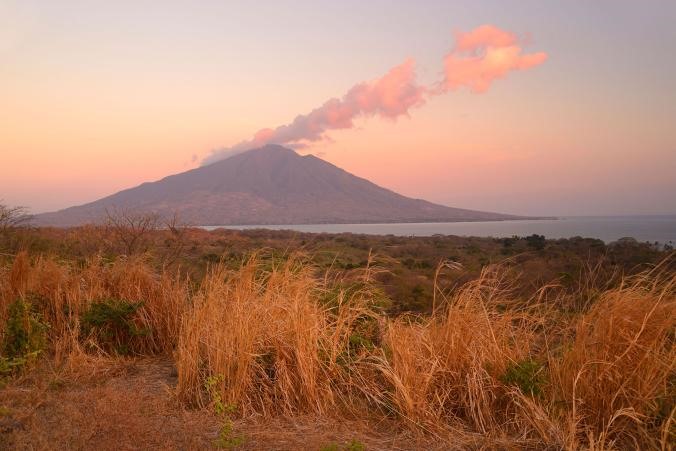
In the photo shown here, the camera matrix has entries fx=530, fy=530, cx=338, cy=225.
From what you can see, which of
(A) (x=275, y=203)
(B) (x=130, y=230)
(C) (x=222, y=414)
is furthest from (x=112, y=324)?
(A) (x=275, y=203)

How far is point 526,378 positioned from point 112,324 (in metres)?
4.55

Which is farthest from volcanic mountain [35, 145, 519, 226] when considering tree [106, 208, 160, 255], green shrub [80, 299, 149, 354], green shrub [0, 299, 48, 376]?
green shrub [0, 299, 48, 376]

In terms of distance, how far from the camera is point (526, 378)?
4180mm

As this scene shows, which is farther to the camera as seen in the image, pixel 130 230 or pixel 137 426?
pixel 130 230

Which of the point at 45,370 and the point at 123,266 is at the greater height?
the point at 123,266

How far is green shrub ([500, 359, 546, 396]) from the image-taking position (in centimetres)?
414

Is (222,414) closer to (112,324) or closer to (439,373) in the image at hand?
(439,373)

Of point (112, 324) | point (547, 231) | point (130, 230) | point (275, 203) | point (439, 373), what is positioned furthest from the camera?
point (275, 203)

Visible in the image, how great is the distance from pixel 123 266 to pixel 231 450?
15.3 ft

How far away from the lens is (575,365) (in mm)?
4137

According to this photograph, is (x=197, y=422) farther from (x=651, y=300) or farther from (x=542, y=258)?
(x=542, y=258)

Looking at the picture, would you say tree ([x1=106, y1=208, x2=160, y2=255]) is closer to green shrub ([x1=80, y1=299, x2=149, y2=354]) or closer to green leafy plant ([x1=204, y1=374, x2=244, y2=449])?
green shrub ([x1=80, y1=299, x2=149, y2=354])

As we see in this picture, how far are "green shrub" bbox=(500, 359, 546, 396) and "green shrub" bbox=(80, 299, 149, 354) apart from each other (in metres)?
3.96

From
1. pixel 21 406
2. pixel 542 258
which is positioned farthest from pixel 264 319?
pixel 542 258
